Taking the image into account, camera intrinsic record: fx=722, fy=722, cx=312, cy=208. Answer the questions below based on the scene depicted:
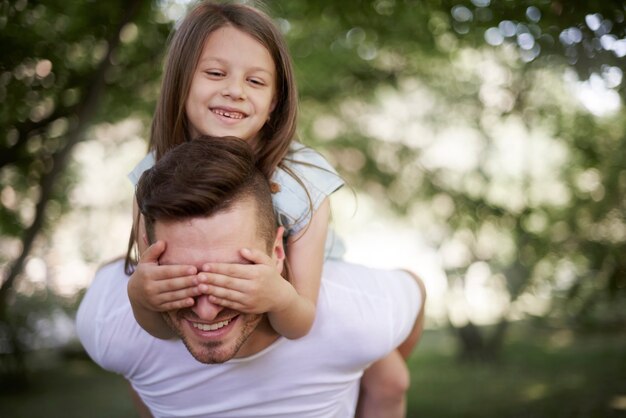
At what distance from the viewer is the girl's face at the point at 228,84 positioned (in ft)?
8.61

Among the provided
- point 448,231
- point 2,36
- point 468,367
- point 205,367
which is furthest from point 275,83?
point 468,367

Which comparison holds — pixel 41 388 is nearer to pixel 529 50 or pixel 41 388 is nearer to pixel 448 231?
pixel 448 231

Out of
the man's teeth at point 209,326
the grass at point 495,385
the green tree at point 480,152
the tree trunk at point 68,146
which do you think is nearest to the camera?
the man's teeth at point 209,326

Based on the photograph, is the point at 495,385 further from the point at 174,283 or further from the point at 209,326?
the point at 174,283

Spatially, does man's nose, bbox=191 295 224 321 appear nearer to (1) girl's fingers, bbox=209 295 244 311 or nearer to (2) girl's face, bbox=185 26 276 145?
(1) girl's fingers, bbox=209 295 244 311

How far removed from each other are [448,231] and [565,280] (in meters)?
1.15

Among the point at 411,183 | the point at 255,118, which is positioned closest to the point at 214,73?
the point at 255,118

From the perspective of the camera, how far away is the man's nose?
2152mm

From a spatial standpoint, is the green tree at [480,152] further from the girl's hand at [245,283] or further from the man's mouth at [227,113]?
the girl's hand at [245,283]

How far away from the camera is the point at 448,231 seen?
275 inches

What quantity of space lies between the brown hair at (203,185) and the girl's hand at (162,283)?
0.11m

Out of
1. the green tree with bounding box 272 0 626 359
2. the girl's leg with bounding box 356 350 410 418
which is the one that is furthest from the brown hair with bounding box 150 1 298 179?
the green tree with bounding box 272 0 626 359

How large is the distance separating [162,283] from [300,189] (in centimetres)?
73

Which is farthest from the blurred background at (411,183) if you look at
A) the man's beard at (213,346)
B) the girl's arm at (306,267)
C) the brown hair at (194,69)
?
the man's beard at (213,346)
